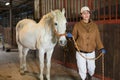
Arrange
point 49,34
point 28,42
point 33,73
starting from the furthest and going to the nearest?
point 33,73
point 28,42
point 49,34

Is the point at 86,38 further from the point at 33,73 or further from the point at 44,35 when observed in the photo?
the point at 33,73

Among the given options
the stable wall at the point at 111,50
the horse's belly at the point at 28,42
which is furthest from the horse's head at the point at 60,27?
the horse's belly at the point at 28,42

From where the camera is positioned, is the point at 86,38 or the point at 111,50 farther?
the point at 111,50

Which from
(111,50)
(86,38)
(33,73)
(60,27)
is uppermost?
(60,27)

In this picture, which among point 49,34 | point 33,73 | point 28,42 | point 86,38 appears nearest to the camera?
point 86,38

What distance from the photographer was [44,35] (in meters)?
4.89

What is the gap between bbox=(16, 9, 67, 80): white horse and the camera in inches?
171

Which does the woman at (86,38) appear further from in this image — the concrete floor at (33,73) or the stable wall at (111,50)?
the concrete floor at (33,73)

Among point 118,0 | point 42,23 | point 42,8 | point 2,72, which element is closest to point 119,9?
point 118,0

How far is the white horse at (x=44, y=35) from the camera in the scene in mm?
4340

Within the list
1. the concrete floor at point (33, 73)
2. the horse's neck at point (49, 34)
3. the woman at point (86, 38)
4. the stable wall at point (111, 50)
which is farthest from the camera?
the concrete floor at point (33, 73)

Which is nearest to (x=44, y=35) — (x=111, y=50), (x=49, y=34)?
(x=49, y=34)

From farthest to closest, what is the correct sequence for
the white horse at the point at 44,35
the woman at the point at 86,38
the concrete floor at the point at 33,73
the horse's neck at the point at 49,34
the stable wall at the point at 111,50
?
the concrete floor at the point at 33,73, the horse's neck at the point at 49,34, the white horse at the point at 44,35, the stable wall at the point at 111,50, the woman at the point at 86,38

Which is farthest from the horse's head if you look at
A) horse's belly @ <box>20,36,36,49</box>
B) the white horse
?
horse's belly @ <box>20,36,36,49</box>
